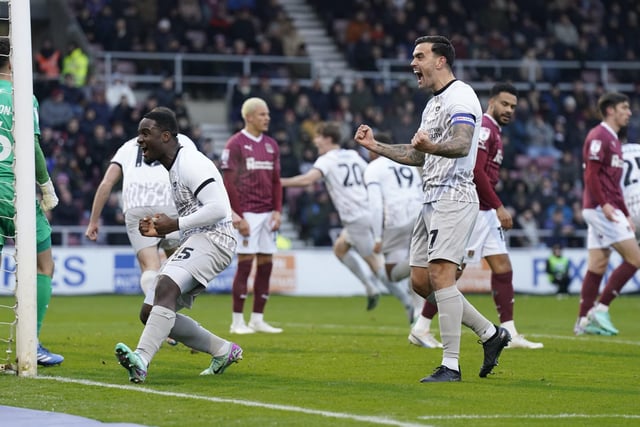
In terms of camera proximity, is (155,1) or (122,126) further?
(155,1)

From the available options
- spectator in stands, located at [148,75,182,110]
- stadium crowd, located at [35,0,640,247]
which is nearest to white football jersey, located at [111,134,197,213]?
stadium crowd, located at [35,0,640,247]

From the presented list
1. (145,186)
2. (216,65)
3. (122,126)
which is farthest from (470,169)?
(216,65)

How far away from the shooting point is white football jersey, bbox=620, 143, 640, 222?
14.9 m

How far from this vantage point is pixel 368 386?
28.7 feet

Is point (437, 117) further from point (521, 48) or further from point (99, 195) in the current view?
point (521, 48)

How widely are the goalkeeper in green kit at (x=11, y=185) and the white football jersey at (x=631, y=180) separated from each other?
7.44 meters

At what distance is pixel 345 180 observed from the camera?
16.2 metres

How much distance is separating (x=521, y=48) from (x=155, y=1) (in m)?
9.98

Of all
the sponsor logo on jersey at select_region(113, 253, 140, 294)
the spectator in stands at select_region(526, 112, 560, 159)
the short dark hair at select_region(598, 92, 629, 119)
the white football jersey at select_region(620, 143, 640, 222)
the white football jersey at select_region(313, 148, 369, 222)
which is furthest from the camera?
the spectator in stands at select_region(526, 112, 560, 159)

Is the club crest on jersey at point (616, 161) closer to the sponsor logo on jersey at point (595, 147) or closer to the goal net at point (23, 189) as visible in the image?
the sponsor logo on jersey at point (595, 147)

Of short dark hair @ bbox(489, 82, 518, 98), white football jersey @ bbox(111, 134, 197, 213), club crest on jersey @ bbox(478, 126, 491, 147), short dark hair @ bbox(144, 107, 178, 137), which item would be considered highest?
short dark hair @ bbox(489, 82, 518, 98)

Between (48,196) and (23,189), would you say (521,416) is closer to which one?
(23,189)

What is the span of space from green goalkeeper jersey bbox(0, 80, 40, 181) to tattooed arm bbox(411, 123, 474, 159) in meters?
3.04

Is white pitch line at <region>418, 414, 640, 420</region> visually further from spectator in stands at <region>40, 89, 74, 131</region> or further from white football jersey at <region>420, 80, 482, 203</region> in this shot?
spectator in stands at <region>40, 89, 74, 131</region>
